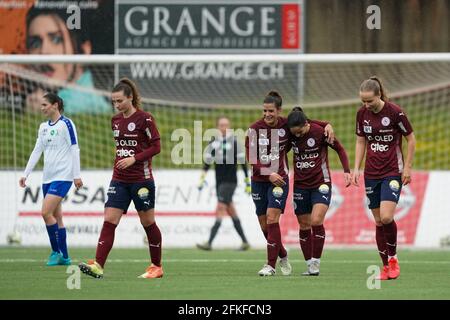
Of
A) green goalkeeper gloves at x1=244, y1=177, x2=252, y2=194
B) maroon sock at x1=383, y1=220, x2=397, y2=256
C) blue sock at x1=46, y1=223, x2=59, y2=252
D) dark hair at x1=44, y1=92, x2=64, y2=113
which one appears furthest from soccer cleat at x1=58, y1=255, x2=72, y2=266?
green goalkeeper gloves at x1=244, y1=177, x2=252, y2=194

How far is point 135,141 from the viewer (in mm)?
12414

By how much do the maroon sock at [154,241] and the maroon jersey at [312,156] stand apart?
5.88 feet

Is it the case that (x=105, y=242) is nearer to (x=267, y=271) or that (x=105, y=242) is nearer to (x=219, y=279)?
(x=219, y=279)

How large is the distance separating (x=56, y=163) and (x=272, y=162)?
3.06 metres

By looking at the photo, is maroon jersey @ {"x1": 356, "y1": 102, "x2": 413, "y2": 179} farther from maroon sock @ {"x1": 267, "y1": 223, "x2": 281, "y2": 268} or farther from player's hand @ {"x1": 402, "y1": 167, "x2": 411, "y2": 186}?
maroon sock @ {"x1": 267, "y1": 223, "x2": 281, "y2": 268}

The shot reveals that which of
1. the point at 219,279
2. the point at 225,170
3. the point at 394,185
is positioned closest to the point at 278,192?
the point at 219,279

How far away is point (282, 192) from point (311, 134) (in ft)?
2.44

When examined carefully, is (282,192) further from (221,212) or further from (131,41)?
(131,41)

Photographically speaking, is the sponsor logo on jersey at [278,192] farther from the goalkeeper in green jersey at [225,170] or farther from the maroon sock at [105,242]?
the goalkeeper in green jersey at [225,170]

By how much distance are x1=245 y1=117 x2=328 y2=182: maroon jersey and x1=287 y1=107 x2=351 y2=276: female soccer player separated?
0.14 meters

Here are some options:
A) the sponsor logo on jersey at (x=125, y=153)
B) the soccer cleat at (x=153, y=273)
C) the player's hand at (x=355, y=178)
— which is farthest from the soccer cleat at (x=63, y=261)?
the player's hand at (x=355, y=178)

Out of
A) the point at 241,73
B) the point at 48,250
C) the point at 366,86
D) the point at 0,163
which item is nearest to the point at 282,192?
the point at 366,86

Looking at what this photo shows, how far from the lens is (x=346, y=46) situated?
2923 cm

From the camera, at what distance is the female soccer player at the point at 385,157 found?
1254 cm
